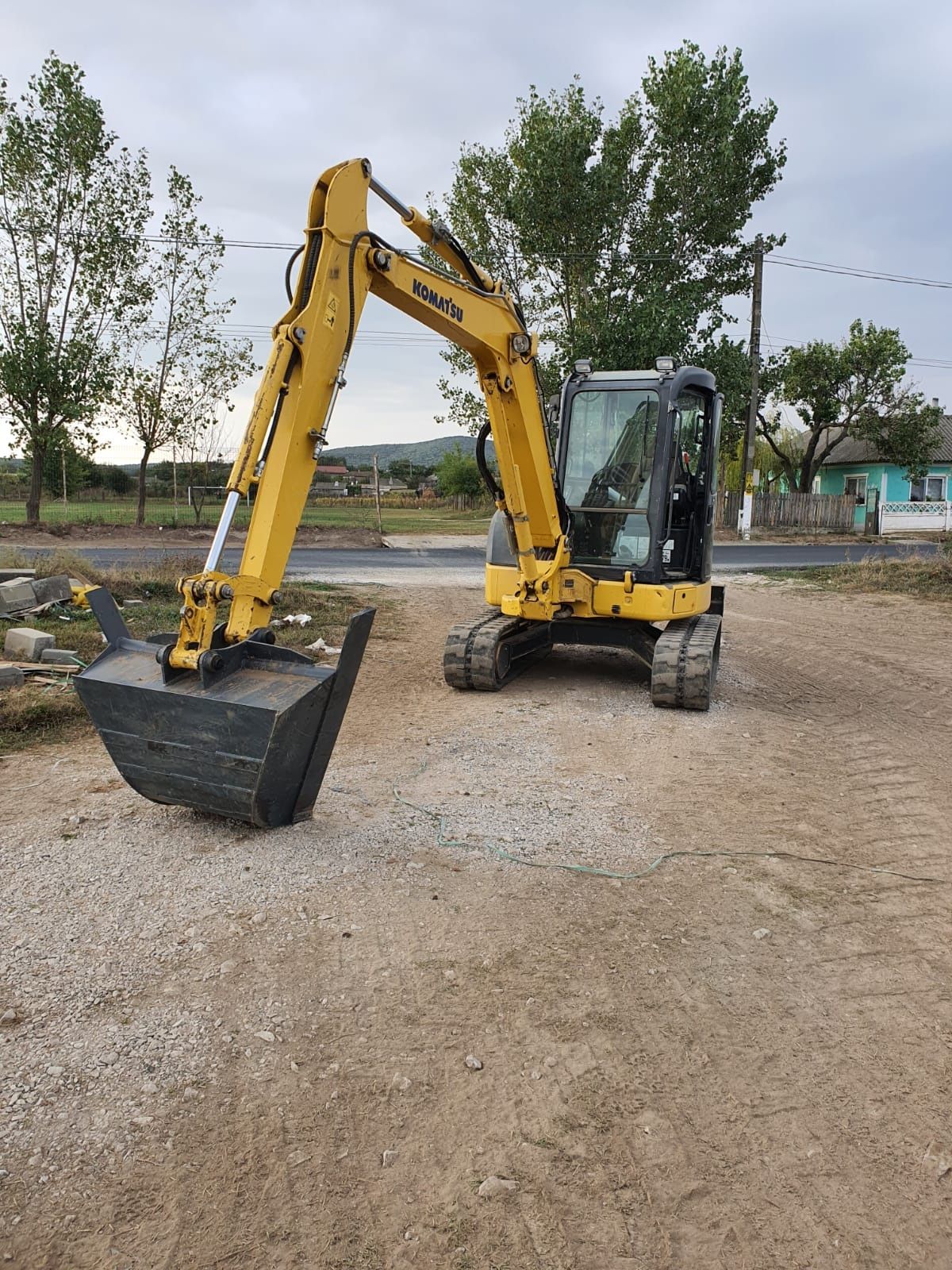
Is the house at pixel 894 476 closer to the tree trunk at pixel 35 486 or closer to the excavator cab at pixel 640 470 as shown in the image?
the tree trunk at pixel 35 486

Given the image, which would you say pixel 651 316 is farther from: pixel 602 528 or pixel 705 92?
pixel 602 528

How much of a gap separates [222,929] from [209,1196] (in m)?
1.34

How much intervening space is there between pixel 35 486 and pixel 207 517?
6274 mm

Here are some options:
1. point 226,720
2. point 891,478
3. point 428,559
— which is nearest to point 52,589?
point 226,720

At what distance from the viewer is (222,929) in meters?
3.70

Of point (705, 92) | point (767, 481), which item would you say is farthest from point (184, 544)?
point (767, 481)

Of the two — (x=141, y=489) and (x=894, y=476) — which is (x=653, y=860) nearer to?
(x=141, y=489)

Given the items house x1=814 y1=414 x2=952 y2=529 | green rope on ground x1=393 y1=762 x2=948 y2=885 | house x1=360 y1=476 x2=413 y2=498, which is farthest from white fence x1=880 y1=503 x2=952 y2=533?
green rope on ground x1=393 y1=762 x2=948 y2=885

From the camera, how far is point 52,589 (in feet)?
34.1

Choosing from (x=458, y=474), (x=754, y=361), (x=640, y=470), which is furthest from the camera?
(x=458, y=474)

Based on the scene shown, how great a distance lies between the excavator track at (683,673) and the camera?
743 centimetres

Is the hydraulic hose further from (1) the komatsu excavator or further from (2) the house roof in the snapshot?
(2) the house roof

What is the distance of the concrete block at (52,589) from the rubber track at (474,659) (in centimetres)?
492

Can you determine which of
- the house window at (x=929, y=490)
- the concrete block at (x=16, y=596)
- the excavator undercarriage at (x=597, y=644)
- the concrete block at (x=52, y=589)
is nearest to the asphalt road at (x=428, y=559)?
the concrete block at (x=52, y=589)
